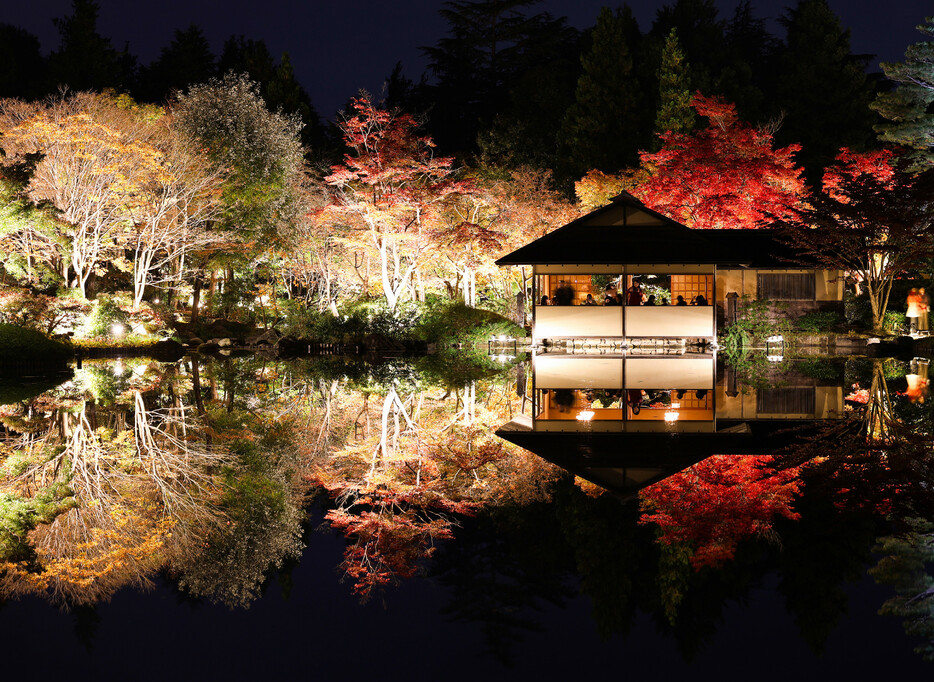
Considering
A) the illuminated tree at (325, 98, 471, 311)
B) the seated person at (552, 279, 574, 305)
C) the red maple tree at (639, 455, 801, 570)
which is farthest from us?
the seated person at (552, 279, 574, 305)

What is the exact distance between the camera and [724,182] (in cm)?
2394

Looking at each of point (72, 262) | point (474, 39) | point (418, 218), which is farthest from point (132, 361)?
point (474, 39)

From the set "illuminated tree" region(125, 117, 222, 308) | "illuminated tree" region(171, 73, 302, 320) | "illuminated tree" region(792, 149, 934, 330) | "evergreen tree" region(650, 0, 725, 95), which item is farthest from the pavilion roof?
"evergreen tree" region(650, 0, 725, 95)

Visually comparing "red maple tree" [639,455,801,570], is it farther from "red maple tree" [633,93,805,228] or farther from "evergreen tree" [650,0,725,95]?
"evergreen tree" [650,0,725,95]

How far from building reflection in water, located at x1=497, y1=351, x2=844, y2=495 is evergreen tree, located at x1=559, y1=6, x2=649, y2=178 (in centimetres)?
2126

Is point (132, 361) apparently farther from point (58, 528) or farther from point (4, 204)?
point (58, 528)

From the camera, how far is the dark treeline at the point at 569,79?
34719 millimetres

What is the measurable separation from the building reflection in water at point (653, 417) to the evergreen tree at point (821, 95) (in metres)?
22.3

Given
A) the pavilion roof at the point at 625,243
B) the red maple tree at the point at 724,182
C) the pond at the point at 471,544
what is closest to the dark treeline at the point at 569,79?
the red maple tree at the point at 724,182

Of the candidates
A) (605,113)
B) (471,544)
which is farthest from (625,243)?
(605,113)

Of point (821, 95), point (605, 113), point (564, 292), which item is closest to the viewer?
point (564, 292)

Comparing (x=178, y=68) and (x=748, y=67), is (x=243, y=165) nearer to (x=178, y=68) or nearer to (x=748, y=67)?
(x=178, y=68)

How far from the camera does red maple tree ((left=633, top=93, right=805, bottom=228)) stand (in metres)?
23.9

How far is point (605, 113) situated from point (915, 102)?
1289cm
